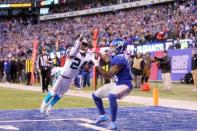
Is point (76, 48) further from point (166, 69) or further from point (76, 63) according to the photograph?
point (166, 69)

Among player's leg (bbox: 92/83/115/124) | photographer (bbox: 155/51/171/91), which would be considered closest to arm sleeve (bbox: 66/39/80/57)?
player's leg (bbox: 92/83/115/124)

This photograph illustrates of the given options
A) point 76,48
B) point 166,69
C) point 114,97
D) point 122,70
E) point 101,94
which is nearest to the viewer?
point 114,97

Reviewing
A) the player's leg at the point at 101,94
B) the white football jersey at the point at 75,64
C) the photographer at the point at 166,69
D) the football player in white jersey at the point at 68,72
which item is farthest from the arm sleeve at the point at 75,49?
the photographer at the point at 166,69

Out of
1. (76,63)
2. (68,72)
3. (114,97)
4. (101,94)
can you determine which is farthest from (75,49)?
(114,97)

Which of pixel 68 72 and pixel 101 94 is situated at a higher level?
pixel 68 72

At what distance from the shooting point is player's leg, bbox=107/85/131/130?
32.6 feet

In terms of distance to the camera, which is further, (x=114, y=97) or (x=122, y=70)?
(x=122, y=70)

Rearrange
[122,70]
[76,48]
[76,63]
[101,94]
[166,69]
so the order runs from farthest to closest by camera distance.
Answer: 1. [166,69]
2. [76,63]
3. [76,48]
4. [101,94]
5. [122,70]

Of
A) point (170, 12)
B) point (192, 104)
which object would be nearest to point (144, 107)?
point (192, 104)

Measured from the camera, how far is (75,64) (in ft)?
40.1

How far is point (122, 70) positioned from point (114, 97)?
56 centimetres

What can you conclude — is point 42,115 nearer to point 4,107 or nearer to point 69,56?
point 69,56

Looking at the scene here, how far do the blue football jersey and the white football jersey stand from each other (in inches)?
76.5

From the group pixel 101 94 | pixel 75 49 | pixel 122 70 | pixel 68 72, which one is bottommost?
pixel 101 94
